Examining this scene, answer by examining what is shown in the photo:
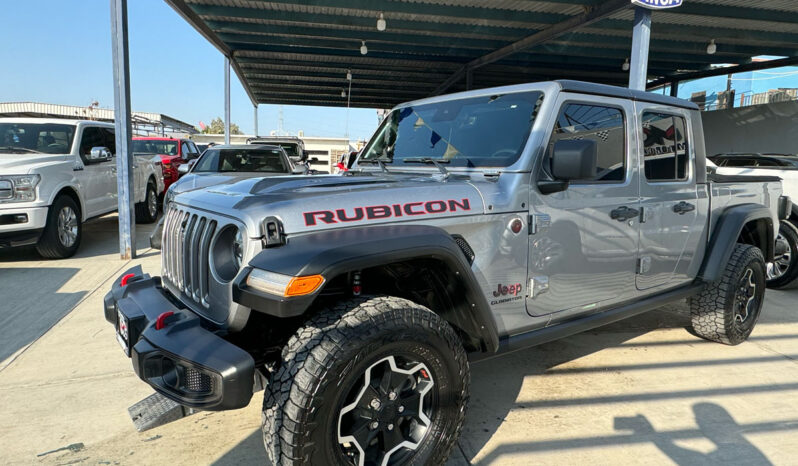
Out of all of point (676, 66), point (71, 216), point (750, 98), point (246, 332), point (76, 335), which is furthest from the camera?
point (750, 98)

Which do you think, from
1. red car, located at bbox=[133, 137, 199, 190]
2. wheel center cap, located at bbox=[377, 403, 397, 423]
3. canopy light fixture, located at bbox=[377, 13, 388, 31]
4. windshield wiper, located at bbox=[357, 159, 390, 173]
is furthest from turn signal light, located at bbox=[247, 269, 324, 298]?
red car, located at bbox=[133, 137, 199, 190]

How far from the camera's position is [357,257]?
192 centimetres

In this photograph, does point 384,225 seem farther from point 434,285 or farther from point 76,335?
point 76,335

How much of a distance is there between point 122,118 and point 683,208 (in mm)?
6613

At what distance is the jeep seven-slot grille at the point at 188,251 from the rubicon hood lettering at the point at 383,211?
52 centimetres

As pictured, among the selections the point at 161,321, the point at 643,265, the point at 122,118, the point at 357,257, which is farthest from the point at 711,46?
the point at 161,321

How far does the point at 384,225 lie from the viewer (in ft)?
Result: 7.13

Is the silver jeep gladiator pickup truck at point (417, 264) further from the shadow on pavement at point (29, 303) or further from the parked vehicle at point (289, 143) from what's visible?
the parked vehicle at point (289, 143)

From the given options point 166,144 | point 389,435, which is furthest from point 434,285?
point 166,144

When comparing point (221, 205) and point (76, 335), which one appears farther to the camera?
point (76, 335)

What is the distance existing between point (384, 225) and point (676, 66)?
1671 centimetres

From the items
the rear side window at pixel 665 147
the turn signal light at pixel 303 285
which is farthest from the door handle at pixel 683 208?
the turn signal light at pixel 303 285

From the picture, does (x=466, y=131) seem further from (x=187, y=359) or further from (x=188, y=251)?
(x=187, y=359)

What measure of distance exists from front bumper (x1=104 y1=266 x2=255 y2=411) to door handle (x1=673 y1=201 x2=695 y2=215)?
291 centimetres
